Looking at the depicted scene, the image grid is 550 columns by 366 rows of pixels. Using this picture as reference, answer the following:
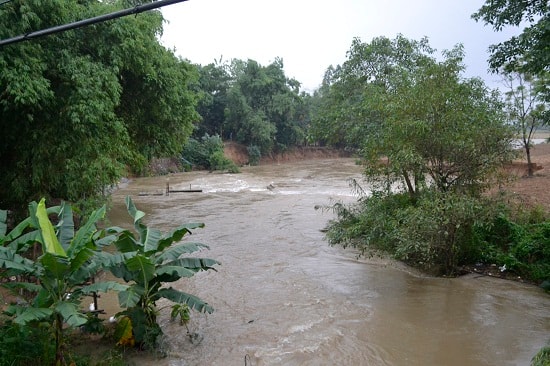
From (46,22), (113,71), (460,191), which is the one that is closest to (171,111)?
(113,71)

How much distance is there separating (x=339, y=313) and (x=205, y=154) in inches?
1462

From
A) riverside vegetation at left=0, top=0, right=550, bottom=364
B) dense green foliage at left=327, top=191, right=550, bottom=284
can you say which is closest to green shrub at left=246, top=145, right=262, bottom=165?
riverside vegetation at left=0, top=0, right=550, bottom=364

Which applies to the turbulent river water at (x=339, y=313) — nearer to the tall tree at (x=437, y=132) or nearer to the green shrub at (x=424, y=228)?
the green shrub at (x=424, y=228)

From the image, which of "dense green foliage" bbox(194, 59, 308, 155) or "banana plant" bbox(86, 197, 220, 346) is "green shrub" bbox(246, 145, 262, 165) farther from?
"banana plant" bbox(86, 197, 220, 346)

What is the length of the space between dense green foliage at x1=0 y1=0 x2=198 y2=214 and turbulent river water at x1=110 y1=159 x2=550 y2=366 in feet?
13.1

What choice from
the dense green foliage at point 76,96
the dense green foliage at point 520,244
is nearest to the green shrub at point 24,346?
the dense green foliage at point 76,96

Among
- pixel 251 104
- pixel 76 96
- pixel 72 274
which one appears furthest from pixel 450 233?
pixel 251 104

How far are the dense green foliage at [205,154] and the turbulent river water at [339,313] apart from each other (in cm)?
2806

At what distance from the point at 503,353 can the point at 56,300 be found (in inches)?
258

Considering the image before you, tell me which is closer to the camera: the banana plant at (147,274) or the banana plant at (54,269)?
the banana plant at (54,269)

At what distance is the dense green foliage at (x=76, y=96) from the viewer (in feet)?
27.4

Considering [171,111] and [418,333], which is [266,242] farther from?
[418,333]

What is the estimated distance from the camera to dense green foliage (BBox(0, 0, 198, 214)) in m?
8.34

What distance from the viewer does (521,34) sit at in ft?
25.6
